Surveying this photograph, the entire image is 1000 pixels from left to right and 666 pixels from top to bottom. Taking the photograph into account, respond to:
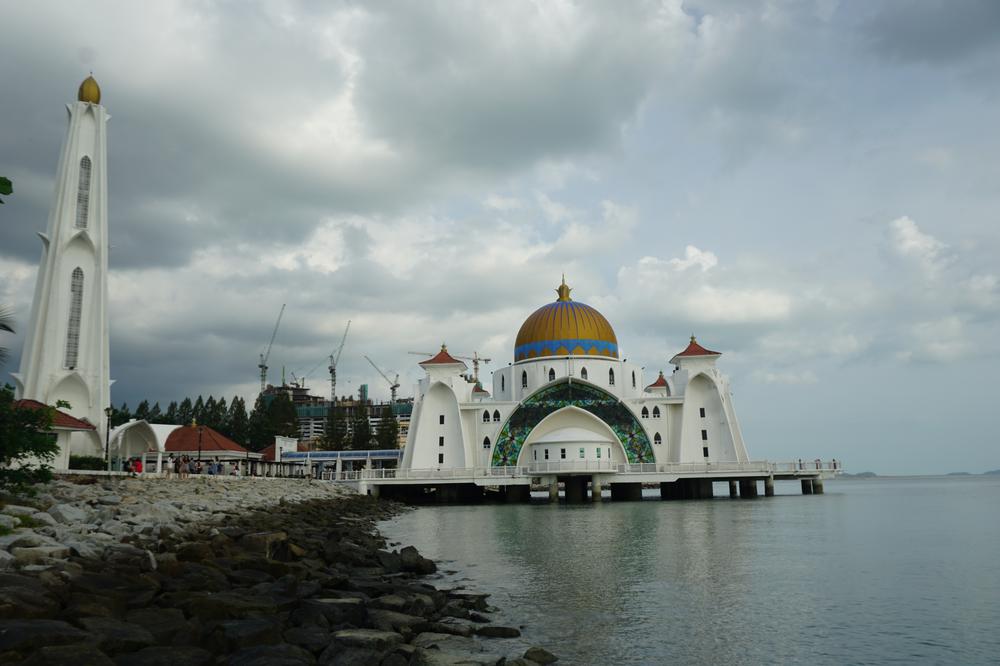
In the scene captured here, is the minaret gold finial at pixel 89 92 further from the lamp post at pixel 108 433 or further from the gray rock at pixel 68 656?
the gray rock at pixel 68 656

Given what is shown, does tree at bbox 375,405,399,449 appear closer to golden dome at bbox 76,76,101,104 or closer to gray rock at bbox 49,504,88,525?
golden dome at bbox 76,76,101,104

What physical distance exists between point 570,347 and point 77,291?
1337 inches

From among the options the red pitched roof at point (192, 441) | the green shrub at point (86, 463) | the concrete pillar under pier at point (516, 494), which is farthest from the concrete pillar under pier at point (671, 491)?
the green shrub at point (86, 463)

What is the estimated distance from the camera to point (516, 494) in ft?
175

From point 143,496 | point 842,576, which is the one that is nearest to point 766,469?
point 842,576

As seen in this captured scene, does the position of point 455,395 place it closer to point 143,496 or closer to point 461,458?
point 461,458

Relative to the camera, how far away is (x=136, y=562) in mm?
12227

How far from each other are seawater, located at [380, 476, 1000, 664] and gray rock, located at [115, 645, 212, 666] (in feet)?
16.3

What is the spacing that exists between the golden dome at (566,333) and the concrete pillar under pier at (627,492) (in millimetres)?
10595

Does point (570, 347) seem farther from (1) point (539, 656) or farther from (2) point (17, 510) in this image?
(1) point (539, 656)

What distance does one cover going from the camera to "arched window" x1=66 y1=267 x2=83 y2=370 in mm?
41000

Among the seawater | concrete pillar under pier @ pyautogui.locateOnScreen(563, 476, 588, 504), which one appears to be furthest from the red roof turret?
the seawater

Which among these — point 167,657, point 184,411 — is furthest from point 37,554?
point 184,411

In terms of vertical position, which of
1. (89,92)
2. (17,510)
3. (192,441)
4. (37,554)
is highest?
(89,92)
